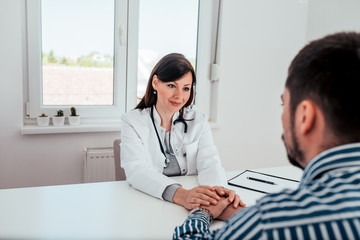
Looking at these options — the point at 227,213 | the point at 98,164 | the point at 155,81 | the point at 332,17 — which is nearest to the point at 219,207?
the point at 227,213

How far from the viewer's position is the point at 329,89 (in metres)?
0.63

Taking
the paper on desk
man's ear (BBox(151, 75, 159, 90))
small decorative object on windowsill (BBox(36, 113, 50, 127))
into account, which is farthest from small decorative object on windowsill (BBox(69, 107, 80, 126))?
the paper on desk

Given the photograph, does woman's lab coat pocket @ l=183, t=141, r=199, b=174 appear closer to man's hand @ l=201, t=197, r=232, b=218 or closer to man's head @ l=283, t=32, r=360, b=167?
man's hand @ l=201, t=197, r=232, b=218

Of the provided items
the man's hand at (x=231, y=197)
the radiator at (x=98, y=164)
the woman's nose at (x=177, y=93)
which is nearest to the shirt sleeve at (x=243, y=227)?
the man's hand at (x=231, y=197)

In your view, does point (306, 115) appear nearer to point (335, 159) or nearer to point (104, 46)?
point (335, 159)

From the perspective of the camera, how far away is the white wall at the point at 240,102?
90.6 inches

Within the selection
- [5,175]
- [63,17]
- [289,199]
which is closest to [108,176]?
[5,175]

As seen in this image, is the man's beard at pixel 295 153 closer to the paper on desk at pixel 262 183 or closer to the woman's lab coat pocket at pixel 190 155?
the paper on desk at pixel 262 183

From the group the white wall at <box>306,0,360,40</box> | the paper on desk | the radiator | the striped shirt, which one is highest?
the white wall at <box>306,0,360,40</box>

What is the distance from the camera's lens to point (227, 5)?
281 cm

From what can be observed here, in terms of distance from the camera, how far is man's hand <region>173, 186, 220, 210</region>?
1269 millimetres

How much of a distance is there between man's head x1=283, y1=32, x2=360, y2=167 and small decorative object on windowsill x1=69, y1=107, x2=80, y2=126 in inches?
77.4

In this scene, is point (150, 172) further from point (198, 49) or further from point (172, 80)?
point (198, 49)

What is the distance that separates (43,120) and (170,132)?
1.01 m
